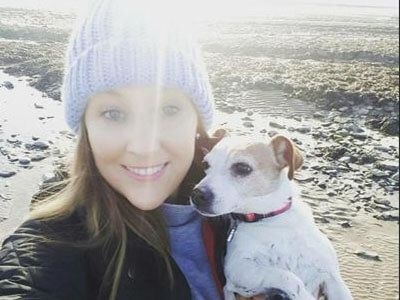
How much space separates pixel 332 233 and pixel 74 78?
18.4 ft

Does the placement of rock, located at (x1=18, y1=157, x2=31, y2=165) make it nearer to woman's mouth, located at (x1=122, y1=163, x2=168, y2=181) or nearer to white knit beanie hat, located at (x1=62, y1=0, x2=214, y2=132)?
white knit beanie hat, located at (x1=62, y1=0, x2=214, y2=132)

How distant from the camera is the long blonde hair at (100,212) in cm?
256

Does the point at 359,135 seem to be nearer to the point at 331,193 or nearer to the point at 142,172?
the point at 331,193

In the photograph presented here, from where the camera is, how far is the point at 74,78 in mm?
2670

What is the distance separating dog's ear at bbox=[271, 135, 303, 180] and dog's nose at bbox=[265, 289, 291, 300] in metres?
0.86

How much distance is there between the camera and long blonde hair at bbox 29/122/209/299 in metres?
2.56

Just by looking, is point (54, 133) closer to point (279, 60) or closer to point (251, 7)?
point (279, 60)

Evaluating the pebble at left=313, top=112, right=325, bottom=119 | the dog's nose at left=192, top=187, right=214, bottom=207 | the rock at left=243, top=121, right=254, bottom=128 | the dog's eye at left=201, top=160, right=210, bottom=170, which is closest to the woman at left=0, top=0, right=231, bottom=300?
the dog's nose at left=192, top=187, right=214, bottom=207

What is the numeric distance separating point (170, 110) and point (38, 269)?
0.97 m

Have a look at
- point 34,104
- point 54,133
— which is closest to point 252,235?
point 54,133

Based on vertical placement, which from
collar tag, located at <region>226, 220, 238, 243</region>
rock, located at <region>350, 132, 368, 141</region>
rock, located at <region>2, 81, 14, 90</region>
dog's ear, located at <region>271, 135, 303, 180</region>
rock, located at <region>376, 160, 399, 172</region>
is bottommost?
rock, located at <region>2, 81, 14, 90</region>

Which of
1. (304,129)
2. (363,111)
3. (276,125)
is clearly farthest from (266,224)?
(363,111)

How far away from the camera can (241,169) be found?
151 inches

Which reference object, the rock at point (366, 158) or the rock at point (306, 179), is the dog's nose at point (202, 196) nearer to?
the rock at point (306, 179)
